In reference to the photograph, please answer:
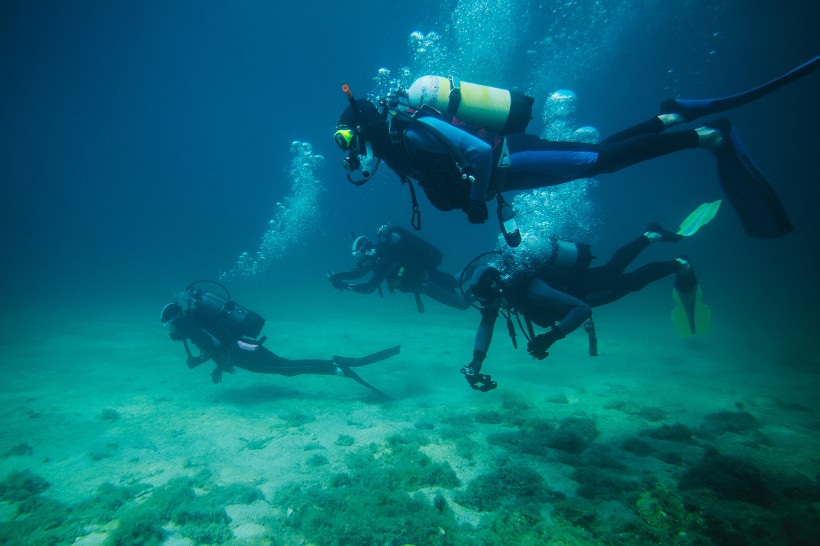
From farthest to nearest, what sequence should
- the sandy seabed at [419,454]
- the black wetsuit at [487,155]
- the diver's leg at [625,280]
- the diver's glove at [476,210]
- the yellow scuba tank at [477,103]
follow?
1. the diver's leg at [625,280]
2. the yellow scuba tank at [477,103]
3. the diver's glove at [476,210]
4. the black wetsuit at [487,155]
5. the sandy seabed at [419,454]

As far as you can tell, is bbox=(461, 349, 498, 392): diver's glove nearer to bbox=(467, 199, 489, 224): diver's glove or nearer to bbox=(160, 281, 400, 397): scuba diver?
bbox=(467, 199, 489, 224): diver's glove

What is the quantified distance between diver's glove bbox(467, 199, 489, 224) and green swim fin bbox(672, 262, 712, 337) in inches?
179

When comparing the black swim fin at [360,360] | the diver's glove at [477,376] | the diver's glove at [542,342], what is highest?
the black swim fin at [360,360]

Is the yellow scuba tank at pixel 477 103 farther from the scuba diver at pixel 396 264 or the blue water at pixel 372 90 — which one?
the blue water at pixel 372 90

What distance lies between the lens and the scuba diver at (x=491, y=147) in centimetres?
355

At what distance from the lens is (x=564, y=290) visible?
562cm

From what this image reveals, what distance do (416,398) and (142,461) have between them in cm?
496

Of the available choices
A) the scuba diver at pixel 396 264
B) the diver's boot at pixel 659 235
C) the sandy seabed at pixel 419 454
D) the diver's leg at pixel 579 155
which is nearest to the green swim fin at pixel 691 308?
the diver's boot at pixel 659 235

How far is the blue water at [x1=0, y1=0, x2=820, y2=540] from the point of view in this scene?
2459 centimetres

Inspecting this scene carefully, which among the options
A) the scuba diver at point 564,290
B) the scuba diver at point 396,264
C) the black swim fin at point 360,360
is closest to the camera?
the scuba diver at point 564,290

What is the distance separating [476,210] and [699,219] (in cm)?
502

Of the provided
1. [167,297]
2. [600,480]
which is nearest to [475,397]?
[600,480]

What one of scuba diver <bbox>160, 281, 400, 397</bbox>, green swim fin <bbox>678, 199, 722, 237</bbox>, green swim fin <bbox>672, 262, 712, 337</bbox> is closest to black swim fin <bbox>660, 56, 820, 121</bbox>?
green swim fin <bbox>678, 199, 722, 237</bbox>

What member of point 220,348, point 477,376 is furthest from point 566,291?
point 220,348
